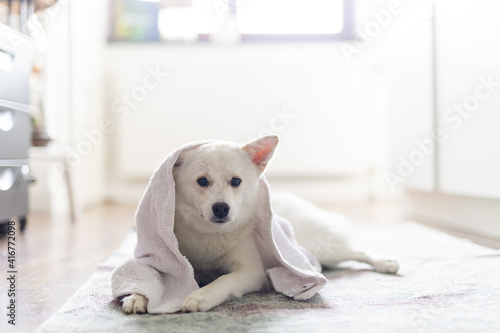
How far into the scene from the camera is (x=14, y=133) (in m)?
2.13

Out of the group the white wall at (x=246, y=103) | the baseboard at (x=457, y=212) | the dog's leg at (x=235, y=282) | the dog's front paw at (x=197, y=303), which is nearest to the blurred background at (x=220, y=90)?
the white wall at (x=246, y=103)

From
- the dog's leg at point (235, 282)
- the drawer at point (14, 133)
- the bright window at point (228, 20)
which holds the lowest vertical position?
the dog's leg at point (235, 282)

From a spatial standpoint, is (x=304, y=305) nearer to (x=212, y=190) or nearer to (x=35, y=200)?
(x=212, y=190)

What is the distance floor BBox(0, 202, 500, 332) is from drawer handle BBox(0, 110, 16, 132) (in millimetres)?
509

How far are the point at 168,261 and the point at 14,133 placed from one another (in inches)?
51.1

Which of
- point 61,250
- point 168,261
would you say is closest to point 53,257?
point 61,250

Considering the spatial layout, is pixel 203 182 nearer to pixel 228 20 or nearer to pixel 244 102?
pixel 244 102

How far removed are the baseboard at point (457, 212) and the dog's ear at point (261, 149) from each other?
4.21ft

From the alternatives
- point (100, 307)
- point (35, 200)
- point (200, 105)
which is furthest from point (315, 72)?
point (100, 307)

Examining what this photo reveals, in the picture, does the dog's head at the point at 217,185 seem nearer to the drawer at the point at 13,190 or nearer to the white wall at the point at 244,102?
the drawer at the point at 13,190

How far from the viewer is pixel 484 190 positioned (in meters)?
2.11

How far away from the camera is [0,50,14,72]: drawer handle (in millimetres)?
2000

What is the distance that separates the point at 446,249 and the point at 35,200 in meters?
2.70

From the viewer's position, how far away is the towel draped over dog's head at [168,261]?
1.17 m
